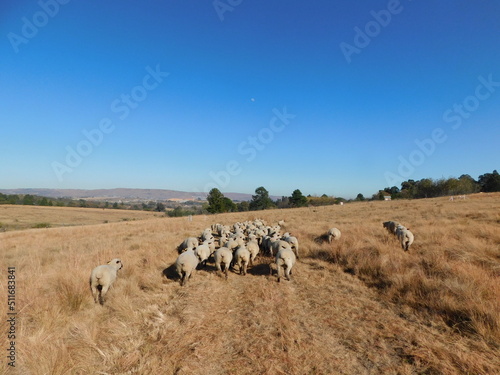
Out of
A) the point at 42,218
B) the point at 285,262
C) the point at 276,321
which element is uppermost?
the point at 285,262

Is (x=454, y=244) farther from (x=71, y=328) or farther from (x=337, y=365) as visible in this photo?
(x=71, y=328)

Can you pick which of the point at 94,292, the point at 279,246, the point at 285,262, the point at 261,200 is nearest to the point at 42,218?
the point at 261,200

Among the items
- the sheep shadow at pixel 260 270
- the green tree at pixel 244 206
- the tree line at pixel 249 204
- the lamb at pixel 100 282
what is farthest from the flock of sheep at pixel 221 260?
the green tree at pixel 244 206

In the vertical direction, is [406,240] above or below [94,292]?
above

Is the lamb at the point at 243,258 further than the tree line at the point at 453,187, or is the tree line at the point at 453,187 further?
the tree line at the point at 453,187

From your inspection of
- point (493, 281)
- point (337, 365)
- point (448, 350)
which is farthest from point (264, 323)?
point (493, 281)

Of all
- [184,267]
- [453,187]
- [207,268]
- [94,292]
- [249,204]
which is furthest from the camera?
[249,204]

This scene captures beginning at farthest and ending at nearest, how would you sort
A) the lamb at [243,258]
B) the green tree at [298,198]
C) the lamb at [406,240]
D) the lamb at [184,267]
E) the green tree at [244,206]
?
the green tree at [244,206], the green tree at [298,198], the lamb at [406,240], the lamb at [243,258], the lamb at [184,267]

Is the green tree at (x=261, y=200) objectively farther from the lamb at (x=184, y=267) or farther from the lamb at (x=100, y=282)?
the lamb at (x=100, y=282)

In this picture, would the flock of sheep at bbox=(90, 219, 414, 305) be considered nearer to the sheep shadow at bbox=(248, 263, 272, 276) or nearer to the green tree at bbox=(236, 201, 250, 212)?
the sheep shadow at bbox=(248, 263, 272, 276)

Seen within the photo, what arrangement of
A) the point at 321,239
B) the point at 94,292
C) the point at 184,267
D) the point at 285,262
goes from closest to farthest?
the point at 94,292
the point at 184,267
the point at 285,262
the point at 321,239

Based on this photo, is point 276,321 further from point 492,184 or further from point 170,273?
point 492,184

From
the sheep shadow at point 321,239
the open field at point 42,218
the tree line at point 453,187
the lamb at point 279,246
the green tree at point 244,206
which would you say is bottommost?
the open field at point 42,218

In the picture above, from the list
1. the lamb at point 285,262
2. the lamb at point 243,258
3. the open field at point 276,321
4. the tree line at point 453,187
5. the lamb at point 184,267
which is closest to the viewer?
the open field at point 276,321
